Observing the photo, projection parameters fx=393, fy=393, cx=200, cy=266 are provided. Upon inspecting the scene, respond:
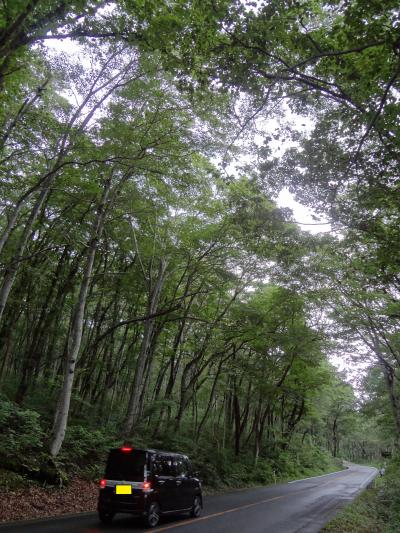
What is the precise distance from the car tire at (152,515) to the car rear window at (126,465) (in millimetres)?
711

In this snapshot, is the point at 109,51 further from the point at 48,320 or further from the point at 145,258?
the point at 48,320

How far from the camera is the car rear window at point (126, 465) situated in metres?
9.15

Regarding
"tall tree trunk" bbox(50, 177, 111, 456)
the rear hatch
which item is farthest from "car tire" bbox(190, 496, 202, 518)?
"tall tree trunk" bbox(50, 177, 111, 456)

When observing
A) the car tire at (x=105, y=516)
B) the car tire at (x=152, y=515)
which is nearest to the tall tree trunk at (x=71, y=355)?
the car tire at (x=105, y=516)

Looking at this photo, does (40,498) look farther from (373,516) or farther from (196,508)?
(373,516)

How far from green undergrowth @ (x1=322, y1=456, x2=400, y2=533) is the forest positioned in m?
5.99

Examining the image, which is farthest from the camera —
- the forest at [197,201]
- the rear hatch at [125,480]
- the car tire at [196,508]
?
the car tire at [196,508]

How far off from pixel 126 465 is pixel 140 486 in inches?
23.1

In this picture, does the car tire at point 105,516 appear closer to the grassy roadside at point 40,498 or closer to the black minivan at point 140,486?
the black minivan at point 140,486

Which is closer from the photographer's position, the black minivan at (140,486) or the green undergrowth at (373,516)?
the black minivan at (140,486)

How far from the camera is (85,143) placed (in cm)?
1203

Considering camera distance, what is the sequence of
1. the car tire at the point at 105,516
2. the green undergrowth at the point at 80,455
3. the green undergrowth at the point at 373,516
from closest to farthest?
1. the car tire at the point at 105,516
2. the green undergrowth at the point at 373,516
3. the green undergrowth at the point at 80,455

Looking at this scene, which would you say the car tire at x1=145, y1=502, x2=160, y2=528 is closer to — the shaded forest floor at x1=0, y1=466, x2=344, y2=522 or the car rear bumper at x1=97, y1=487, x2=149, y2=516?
the car rear bumper at x1=97, y1=487, x2=149, y2=516

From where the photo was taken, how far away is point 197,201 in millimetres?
17281
